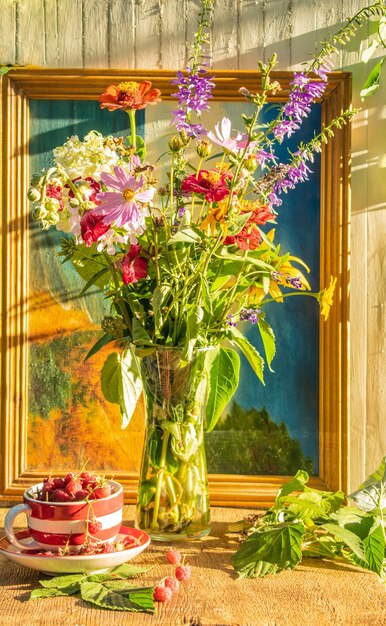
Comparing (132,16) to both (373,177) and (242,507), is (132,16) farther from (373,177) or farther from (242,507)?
(242,507)

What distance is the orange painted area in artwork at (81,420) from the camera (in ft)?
5.39

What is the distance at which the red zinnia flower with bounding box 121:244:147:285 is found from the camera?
1.27m

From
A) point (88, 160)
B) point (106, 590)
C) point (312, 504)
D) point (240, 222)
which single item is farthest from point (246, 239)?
point (106, 590)

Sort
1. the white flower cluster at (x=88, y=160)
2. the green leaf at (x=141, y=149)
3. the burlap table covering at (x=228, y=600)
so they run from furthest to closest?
the green leaf at (x=141, y=149) → the white flower cluster at (x=88, y=160) → the burlap table covering at (x=228, y=600)

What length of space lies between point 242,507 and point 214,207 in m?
0.59

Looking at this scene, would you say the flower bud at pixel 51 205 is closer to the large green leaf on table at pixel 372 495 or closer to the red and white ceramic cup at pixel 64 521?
the red and white ceramic cup at pixel 64 521

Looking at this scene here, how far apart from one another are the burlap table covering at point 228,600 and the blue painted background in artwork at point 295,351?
36cm

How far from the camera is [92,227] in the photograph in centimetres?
121

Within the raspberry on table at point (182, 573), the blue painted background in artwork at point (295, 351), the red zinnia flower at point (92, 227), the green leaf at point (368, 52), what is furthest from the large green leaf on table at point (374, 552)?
the green leaf at point (368, 52)

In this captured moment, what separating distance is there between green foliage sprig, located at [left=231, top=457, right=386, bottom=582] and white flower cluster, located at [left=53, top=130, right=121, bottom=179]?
57 centimetres

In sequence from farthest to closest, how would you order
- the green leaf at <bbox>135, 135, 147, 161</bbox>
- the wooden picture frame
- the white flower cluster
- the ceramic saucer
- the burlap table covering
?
1. the wooden picture frame
2. the green leaf at <bbox>135, 135, 147, 161</bbox>
3. the white flower cluster
4. the ceramic saucer
5. the burlap table covering

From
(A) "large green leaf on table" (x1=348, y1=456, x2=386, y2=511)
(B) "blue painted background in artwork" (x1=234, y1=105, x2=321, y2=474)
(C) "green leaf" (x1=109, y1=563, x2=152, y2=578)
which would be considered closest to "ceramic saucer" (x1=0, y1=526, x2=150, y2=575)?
(C) "green leaf" (x1=109, y1=563, x2=152, y2=578)

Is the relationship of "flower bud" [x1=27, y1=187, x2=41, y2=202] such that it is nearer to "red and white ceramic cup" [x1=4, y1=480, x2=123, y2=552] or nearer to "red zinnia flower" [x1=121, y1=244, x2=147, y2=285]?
"red zinnia flower" [x1=121, y1=244, x2=147, y2=285]

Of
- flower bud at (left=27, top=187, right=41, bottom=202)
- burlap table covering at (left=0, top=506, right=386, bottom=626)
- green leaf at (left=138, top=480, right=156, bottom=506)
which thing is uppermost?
flower bud at (left=27, top=187, right=41, bottom=202)
